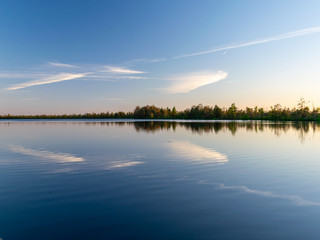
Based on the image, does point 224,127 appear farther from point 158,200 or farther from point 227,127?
point 158,200

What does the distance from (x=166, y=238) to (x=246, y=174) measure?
9279 mm

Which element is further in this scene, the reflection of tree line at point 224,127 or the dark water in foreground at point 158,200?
the reflection of tree line at point 224,127

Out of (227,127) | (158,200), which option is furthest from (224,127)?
(158,200)

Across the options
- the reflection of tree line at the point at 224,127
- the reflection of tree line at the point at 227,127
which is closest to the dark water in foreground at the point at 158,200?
the reflection of tree line at the point at 224,127

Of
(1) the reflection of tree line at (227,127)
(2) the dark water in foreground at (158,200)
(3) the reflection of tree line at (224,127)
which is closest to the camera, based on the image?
(2) the dark water in foreground at (158,200)

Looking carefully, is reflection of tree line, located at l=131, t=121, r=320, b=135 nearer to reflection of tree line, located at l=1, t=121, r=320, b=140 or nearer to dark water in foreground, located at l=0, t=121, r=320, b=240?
reflection of tree line, located at l=1, t=121, r=320, b=140

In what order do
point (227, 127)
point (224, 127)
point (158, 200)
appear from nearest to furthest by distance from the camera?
point (158, 200), point (227, 127), point (224, 127)

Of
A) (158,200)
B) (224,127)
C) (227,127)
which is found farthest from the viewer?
(224,127)

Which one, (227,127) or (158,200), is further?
(227,127)

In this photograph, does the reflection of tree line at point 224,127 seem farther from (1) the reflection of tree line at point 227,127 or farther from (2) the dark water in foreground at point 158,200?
(2) the dark water in foreground at point 158,200

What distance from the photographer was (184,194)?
10.5 metres

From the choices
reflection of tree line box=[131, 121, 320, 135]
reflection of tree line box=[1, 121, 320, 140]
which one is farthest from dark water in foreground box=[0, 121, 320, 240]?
reflection of tree line box=[131, 121, 320, 135]

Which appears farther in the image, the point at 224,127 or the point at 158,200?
the point at 224,127

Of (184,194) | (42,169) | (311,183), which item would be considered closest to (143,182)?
(184,194)
